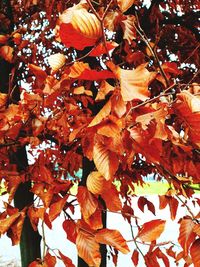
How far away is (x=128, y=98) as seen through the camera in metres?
0.76

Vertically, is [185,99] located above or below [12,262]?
above

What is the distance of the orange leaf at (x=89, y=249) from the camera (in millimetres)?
1027

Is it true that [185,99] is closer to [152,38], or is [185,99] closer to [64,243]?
[152,38]

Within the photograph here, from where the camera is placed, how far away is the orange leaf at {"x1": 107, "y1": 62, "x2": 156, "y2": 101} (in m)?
0.76

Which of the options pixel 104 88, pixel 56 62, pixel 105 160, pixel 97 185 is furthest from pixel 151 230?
pixel 56 62

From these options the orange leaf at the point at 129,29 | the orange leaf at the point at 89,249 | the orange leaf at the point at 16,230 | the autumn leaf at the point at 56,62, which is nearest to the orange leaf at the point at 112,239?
the orange leaf at the point at 89,249

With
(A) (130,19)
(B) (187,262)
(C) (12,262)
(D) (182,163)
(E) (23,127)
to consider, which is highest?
(A) (130,19)

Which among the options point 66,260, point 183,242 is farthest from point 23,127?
point 183,242

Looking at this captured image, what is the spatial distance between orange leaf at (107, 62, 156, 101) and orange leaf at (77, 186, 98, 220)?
1.39 ft

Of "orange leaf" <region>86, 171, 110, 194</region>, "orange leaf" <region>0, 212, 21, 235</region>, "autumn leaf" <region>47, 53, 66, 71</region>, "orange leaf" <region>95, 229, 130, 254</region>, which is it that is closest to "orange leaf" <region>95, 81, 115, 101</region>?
"autumn leaf" <region>47, 53, 66, 71</region>

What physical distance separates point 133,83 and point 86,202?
0.44m

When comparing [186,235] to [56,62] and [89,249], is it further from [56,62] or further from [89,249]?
[56,62]

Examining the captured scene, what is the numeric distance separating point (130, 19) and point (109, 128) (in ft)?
2.16

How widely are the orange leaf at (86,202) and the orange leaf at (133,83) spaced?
1.39ft
